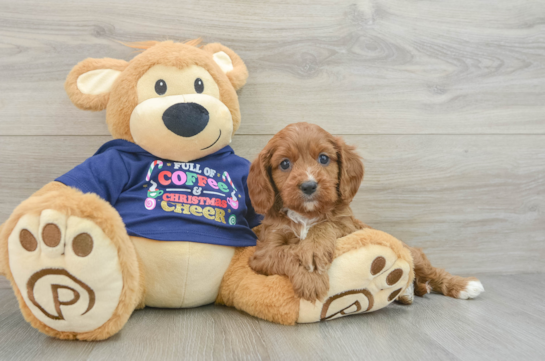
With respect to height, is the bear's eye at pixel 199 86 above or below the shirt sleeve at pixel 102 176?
above

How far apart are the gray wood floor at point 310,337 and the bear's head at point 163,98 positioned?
0.57 m

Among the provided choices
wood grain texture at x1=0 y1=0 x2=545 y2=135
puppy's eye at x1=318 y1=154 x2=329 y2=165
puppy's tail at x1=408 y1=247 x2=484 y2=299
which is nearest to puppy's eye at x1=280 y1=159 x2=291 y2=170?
puppy's eye at x1=318 y1=154 x2=329 y2=165

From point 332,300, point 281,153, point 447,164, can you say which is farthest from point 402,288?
point 447,164

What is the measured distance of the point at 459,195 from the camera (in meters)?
1.91

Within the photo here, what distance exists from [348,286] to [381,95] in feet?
3.19

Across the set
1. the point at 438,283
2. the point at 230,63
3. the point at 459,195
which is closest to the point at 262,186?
the point at 230,63

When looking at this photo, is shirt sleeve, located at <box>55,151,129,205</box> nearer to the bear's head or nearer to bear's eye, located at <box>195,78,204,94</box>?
the bear's head

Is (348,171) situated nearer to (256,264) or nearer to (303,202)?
(303,202)

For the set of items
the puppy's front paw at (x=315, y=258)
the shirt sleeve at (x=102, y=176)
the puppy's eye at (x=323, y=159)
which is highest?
the puppy's eye at (x=323, y=159)

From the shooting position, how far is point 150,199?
52.8 inches

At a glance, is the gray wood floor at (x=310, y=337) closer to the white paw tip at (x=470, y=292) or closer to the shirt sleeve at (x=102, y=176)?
the white paw tip at (x=470, y=292)

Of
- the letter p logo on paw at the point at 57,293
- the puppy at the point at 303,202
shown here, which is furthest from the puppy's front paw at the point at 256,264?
the letter p logo on paw at the point at 57,293

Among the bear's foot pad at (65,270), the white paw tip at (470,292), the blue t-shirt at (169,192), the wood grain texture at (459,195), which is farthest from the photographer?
the wood grain texture at (459,195)

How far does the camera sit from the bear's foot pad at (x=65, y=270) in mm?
994
